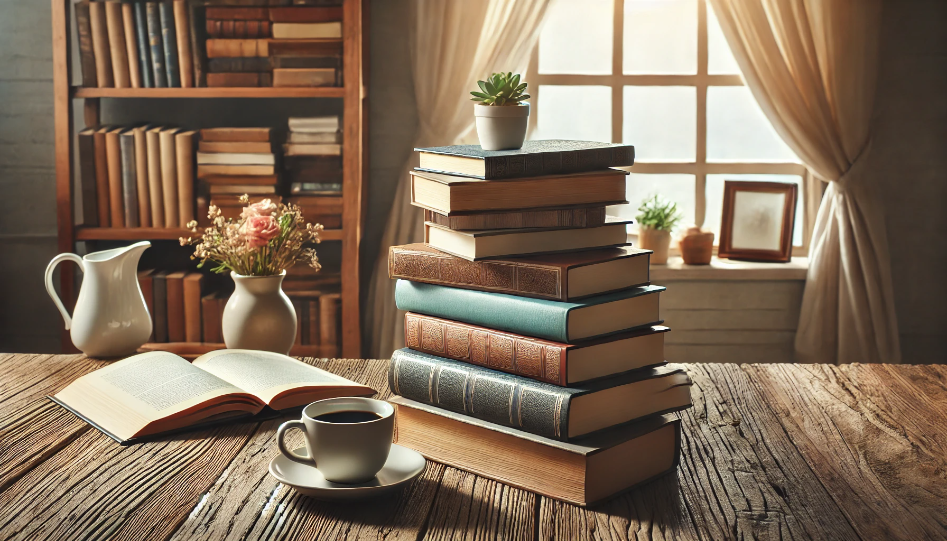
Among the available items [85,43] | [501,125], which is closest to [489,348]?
[501,125]

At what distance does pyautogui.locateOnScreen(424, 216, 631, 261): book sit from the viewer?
0.94 metres

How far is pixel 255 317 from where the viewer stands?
4.72ft

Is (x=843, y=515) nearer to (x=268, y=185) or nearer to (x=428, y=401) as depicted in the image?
(x=428, y=401)

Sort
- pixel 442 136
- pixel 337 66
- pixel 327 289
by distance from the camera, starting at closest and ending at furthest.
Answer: pixel 337 66 < pixel 327 289 < pixel 442 136

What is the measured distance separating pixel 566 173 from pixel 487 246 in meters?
0.13

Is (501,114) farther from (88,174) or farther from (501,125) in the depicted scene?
(88,174)

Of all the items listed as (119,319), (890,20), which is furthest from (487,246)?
(890,20)

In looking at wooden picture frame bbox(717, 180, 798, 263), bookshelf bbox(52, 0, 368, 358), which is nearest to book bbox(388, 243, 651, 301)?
bookshelf bbox(52, 0, 368, 358)

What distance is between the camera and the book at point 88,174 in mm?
2713

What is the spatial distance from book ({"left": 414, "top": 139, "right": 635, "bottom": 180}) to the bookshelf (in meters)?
1.69

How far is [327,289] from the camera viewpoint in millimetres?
2855

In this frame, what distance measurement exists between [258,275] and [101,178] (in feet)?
4.99

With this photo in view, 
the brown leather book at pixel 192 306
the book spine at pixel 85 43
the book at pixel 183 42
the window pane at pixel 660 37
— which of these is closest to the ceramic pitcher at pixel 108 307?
the brown leather book at pixel 192 306

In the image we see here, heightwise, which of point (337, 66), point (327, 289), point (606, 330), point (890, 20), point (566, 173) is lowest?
point (327, 289)
